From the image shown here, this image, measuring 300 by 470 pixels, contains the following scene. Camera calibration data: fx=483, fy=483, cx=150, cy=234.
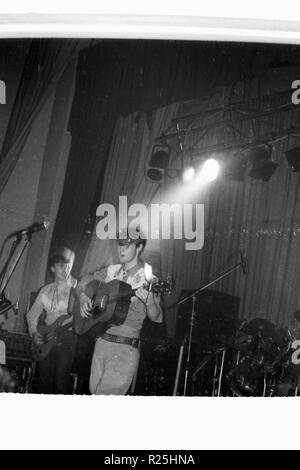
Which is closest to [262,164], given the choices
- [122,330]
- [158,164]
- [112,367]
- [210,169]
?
[210,169]

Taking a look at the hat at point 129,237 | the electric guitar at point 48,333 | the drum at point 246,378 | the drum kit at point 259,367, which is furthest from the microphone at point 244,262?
the electric guitar at point 48,333

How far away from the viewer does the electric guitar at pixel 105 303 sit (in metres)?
2.42

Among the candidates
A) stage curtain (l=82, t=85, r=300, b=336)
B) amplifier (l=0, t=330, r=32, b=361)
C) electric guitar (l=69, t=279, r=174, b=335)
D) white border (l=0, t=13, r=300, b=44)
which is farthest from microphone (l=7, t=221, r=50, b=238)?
white border (l=0, t=13, r=300, b=44)

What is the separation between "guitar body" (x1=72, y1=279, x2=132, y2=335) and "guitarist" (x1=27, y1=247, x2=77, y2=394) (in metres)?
0.06

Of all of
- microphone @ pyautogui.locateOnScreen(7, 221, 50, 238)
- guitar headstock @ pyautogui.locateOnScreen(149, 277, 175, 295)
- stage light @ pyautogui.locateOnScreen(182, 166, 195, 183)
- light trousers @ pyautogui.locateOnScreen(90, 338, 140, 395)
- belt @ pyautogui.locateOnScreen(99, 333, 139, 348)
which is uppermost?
stage light @ pyautogui.locateOnScreen(182, 166, 195, 183)

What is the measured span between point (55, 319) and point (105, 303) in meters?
0.29

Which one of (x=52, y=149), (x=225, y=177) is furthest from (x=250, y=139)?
(x=52, y=149)

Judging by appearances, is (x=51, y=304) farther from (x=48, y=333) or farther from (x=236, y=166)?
(x=236, y=166)

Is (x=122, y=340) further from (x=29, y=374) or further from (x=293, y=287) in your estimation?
(x=293, y=287)

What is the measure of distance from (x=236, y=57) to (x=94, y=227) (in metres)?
1.14

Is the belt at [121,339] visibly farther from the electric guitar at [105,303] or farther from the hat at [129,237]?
the hat at [129,237]

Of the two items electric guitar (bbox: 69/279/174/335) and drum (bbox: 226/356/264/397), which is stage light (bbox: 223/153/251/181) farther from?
drum (bbox: 226/356/264/397)

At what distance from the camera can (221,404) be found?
1351mm

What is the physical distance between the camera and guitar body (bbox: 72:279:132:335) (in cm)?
242
